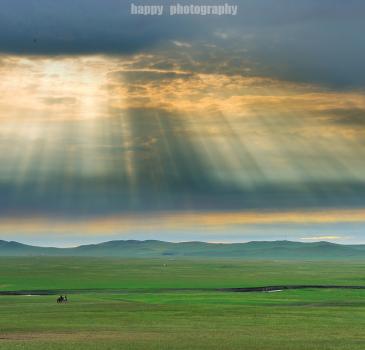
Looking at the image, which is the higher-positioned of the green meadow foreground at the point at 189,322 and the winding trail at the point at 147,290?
the winding trail at the point at 147,290

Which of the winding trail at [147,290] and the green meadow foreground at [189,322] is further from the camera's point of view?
the winding trail at [147,290]

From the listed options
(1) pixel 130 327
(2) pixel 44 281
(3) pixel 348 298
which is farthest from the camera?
(2) pixel 44 281

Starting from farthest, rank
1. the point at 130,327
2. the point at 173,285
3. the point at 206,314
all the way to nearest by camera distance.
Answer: the point at 173,285 < the point at 206,314 < the point at 130,327

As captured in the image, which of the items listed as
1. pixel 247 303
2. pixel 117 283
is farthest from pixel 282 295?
pixel 117 283

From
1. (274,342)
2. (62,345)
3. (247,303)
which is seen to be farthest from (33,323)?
(247,303)

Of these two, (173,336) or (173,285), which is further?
Answer: (173,285)

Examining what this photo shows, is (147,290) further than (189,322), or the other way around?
(147,290)

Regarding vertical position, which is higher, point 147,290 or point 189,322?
point 147,290

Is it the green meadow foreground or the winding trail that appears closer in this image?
the green meadow foreground

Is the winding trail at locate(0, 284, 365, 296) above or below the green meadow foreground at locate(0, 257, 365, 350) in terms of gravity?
above

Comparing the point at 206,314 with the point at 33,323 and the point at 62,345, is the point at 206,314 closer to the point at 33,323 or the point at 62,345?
the point at 33,323

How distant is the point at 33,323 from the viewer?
61.6m

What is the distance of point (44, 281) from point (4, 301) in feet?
178

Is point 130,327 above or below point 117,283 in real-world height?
below
